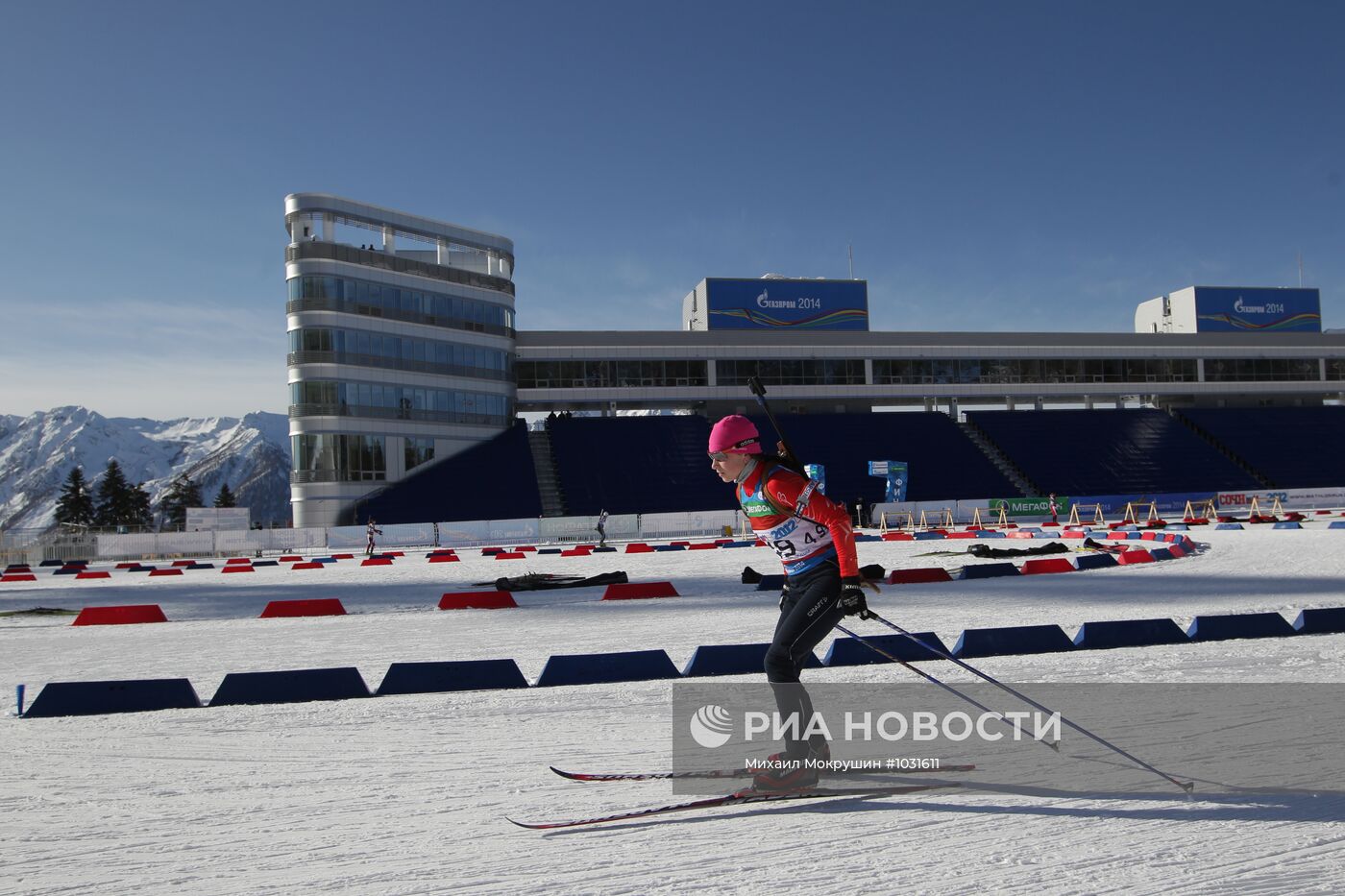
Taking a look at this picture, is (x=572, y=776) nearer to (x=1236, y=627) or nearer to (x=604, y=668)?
(x=604, y=668)

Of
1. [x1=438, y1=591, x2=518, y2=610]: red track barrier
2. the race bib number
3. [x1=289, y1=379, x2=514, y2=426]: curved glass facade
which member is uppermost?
[x1=289, y1=379, x2=514, y2=426]: curved glass facade

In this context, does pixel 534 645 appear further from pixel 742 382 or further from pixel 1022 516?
pixel 742 382

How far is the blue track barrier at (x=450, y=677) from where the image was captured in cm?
823

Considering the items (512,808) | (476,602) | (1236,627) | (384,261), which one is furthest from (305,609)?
(384,261)

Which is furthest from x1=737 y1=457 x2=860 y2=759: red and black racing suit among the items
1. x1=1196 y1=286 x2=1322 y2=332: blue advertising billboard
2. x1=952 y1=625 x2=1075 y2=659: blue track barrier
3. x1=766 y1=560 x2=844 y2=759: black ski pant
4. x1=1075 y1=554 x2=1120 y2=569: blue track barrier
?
x1=1196 y1=286 x2=1322 y2=332: blue advertising billboard

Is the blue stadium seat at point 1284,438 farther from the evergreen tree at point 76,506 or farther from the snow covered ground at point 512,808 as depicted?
the evergreen tree at point 76,506

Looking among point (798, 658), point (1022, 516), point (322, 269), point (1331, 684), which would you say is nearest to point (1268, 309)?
point (1022, 516)

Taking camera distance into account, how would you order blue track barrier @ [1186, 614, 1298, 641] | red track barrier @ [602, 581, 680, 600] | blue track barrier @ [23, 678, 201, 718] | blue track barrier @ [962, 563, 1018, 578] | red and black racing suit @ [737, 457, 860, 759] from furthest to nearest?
1. blue track barrier @ [962, 563, 1018, 578]
2. red track barrier @ [602, 581, 680, 600]
3. blue track barrier @ [1186, 614, 1298, 641]
4. blue track barrier @ [23, 678, 201, 718]
5. red and black racing suit @ [737, 457, 860, 759]

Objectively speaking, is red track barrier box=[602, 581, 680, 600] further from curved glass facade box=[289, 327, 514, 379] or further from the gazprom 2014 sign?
the gazprom 2014 sign

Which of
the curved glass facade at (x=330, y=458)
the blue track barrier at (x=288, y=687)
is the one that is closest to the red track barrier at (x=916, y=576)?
the blue track barrier at (x=288, y=687)

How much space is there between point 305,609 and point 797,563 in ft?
38.9

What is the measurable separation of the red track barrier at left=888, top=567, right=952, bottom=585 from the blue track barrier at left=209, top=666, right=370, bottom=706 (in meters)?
11.0

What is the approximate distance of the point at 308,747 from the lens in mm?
6262

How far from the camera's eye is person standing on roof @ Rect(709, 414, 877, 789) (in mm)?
4859
